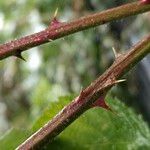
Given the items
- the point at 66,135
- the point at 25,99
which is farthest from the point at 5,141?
the point at 25,99

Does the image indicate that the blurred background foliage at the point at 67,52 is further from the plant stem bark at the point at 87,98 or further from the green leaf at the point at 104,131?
the plant stem bark at the point at 87,98

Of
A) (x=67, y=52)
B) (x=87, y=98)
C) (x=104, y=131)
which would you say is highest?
(x=87, y=98)

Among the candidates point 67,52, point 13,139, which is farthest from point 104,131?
point 67,52

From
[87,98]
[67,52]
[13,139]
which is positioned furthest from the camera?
[67,52]

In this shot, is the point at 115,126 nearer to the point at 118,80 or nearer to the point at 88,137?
the point at 88,137

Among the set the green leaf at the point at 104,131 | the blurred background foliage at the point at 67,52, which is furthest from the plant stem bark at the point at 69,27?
the blurred background foliage at the point at 67,52

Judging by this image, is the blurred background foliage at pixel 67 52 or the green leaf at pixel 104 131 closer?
the green leaf at pixel 104 131

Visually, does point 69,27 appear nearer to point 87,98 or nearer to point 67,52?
point 87,98
